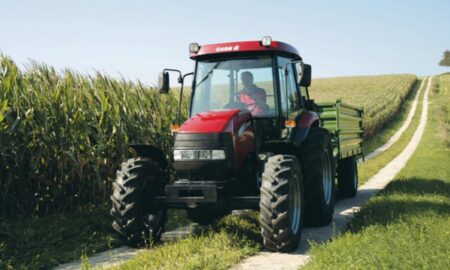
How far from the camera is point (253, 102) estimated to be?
6.75 m

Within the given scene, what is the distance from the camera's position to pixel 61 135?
308 inches

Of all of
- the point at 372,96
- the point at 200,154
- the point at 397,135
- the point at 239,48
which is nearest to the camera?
the point at 200,154

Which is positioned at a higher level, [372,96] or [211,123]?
[211,123]

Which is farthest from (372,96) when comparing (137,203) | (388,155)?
(137,203)

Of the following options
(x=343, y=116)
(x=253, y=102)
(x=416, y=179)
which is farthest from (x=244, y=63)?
(x=416, y=179)

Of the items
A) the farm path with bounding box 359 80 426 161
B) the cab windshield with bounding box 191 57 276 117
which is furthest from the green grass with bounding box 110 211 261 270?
the farm path with bounding box 359 80 426 161

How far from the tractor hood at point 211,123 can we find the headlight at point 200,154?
0.24m

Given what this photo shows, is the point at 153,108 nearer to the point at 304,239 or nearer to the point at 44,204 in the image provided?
the point at 44,204

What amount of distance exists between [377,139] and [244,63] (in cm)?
2665

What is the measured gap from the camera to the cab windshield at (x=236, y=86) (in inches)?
266

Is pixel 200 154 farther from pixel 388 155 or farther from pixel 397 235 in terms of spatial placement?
pixel 388 155

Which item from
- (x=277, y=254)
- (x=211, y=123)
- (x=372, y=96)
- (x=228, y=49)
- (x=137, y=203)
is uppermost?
(x=228, y=49)

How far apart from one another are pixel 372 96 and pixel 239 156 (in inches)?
1972

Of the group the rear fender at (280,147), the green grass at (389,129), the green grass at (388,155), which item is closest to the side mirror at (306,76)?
the rear fender at (280,147)
